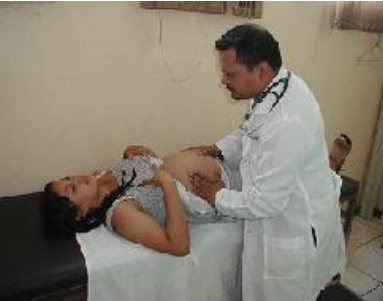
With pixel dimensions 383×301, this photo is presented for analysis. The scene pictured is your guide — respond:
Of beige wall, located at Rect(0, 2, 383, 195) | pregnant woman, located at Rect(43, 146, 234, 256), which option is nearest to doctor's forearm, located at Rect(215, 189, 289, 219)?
pregnant woman, located at Rect(43, 146, 234, 256)

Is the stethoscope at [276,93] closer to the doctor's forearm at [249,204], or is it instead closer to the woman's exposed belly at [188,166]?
the doctor's forearm at [249,204]

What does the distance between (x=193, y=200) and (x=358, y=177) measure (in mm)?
2149

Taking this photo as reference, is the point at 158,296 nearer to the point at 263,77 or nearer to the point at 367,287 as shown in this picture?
the point at 263,77

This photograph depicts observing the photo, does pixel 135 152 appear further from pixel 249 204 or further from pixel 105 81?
pixel 249 204

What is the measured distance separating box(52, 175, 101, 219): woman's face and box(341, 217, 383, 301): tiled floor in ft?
5.48

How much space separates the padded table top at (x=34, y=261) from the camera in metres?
1.45

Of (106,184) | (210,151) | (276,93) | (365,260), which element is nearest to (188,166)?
(210,151)

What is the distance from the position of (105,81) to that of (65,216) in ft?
2.24

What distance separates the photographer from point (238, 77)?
158 cm

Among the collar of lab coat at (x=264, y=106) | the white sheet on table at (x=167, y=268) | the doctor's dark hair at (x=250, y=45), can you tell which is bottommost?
the white sheet on table at (x=167, y=268)

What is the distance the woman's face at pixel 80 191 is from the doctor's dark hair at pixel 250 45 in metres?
0.78

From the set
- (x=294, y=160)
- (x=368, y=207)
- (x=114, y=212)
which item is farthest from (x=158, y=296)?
(x=368, y=207)

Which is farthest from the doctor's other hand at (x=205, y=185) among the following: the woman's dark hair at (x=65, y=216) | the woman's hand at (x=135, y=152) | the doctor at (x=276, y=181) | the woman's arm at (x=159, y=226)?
the woman's dark hair at (x=65, y=216)

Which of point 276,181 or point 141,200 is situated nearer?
point 276,181
